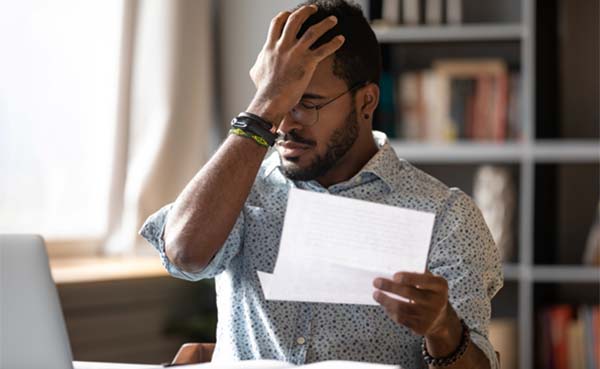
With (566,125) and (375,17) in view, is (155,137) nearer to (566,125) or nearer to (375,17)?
(375,17)

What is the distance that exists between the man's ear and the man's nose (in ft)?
0.51

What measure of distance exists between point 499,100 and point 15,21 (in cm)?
157

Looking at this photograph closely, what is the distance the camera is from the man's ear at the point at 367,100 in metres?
1.89

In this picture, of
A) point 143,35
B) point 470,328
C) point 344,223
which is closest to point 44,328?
point 344,223

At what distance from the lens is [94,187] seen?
3.45 m

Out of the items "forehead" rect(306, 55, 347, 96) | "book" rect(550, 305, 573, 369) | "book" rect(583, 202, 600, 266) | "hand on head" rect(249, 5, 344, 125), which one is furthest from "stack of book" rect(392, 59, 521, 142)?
"hand on head" rect(249, 5, 344, 125)

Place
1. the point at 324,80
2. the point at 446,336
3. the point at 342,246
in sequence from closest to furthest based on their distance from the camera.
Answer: the point at 342,246
the point at 446,336
the point at 324,80

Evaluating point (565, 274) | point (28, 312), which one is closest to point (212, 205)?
point (28, 312)

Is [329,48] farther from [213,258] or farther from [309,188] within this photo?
[213,258]

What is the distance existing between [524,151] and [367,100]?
5.40ft

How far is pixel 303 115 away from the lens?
1.79m

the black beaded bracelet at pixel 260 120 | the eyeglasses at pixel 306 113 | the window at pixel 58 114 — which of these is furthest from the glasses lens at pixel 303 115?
the window at pixel 58 114

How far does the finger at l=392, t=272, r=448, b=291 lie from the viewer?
134cm

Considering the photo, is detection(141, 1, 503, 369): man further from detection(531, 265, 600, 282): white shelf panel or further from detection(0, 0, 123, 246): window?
detection(531, 265, 600, 282): white shelf panel
